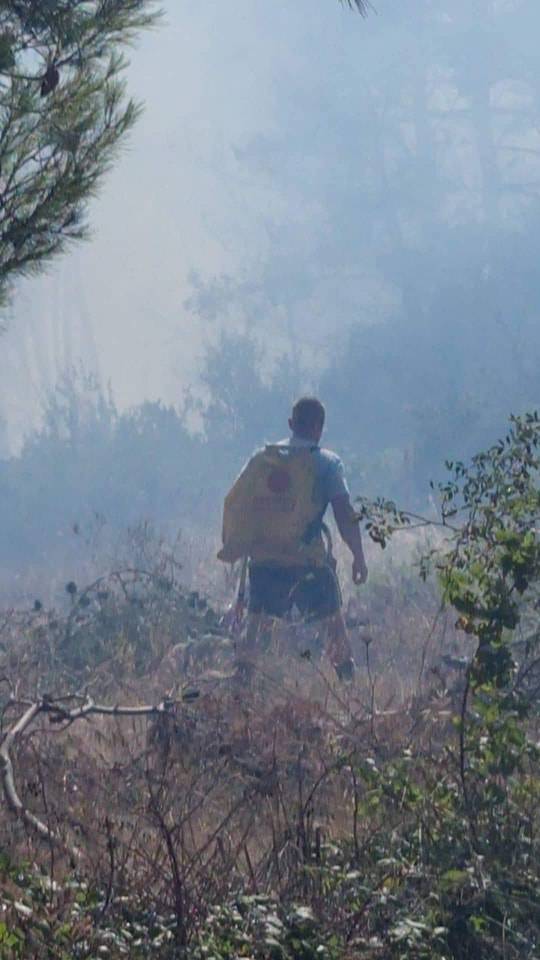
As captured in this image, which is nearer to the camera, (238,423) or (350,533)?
(350,533)

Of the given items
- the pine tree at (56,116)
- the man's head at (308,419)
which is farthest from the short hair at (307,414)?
the pine tree at (56,116)

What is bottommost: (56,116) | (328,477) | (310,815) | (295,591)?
(310,815)

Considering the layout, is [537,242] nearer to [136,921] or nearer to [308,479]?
[308,479]

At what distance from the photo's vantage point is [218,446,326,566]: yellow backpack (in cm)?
889

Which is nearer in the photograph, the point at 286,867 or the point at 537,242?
the point at 286,867

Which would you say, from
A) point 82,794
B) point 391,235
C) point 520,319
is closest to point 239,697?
point 82,794

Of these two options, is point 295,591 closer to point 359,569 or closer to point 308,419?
point 359,569

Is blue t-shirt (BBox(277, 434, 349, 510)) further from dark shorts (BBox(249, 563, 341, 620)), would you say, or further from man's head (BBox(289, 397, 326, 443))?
dark shorts (BBox(249, 563, 341, 620))

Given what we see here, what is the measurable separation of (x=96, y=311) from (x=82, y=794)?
49028 mm

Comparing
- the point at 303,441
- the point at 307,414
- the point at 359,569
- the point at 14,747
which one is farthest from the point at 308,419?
the point at 14,747

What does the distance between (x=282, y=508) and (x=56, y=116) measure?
4.63 meters

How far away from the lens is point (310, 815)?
13.6 ft

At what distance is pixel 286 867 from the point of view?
3.95 m

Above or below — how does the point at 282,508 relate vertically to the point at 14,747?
above
